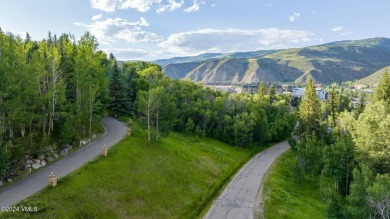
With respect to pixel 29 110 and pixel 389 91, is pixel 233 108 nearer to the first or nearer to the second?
pixel 389 91

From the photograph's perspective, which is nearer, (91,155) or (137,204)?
(137,204)

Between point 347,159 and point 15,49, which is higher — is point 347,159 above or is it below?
below

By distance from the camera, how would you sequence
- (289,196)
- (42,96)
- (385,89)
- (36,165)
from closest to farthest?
(36,165)
(42,96)
(289,196)
(385,89)

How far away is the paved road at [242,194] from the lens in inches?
1326

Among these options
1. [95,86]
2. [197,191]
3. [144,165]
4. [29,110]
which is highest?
[95,86]

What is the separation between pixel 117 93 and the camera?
6262 centimetres

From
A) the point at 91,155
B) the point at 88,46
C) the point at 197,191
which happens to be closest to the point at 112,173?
the point at 91,155

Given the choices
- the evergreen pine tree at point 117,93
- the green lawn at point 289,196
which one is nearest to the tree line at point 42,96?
the evergreen pine tree at point 117,93

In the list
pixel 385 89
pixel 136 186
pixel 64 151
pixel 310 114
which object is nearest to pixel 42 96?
pixel 64 151

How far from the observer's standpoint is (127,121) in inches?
2329

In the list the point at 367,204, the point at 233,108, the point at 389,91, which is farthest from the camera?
the point at 233,108

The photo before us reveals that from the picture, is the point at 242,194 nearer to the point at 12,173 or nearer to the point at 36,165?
the point at 36,165

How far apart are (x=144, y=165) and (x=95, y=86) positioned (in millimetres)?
15438

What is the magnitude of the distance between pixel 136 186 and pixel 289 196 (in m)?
22.6
